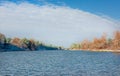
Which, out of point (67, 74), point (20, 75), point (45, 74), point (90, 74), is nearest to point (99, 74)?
point (90, 74)

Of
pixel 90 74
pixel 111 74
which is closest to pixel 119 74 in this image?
pixel 111 74

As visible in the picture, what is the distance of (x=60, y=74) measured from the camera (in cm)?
5628

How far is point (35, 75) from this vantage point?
54.9 m

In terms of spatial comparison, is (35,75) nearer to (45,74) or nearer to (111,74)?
(45,74)

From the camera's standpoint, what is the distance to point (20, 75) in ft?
179

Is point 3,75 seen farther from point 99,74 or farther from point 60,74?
point 99,74

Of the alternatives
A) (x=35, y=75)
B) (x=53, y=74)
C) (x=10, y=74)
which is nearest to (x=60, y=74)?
(x=53, y=74)

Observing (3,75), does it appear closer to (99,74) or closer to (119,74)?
(99,74)

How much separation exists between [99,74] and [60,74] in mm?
7337

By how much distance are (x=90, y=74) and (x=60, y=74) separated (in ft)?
18.5

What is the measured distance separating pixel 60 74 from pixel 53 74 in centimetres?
131

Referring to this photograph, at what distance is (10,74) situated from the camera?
5572 cm

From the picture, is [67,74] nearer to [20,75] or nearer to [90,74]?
[90,74]

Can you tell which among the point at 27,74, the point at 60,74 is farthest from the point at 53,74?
the point at 27,74
